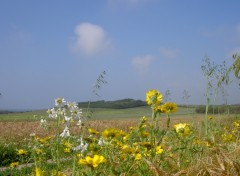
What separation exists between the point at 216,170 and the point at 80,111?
1.88 m

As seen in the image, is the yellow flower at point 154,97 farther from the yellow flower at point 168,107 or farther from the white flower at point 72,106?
the white flower at point 72,106

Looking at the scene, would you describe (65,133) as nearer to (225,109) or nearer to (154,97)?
(154,97)

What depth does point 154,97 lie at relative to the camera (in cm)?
317

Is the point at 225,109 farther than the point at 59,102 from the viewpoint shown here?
Yes

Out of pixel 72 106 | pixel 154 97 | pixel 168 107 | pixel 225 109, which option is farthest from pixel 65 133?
pixel 225 109

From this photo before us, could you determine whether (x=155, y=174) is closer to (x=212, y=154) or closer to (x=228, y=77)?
(x=212, y=154)

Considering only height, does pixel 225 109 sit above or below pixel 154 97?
below

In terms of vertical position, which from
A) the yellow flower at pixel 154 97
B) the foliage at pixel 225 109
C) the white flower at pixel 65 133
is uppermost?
the yellow flower at pixel 154 97

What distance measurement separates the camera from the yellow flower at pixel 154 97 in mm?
3168

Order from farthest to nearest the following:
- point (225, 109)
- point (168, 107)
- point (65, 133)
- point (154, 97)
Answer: point (225, 109), point (65, 133), point (168, 107), point (154, 97)

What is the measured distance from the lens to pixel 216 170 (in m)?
3.35

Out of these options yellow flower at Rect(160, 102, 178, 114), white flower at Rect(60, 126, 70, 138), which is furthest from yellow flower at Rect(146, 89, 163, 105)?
white flower at Rect(60, 126, 70, 138)

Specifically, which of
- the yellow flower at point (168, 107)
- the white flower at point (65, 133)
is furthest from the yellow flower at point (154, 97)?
the white flower at point (65, 133)

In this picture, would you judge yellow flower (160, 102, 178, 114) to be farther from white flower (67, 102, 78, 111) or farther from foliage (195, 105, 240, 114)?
foliage (195, 105, 240, 114)
